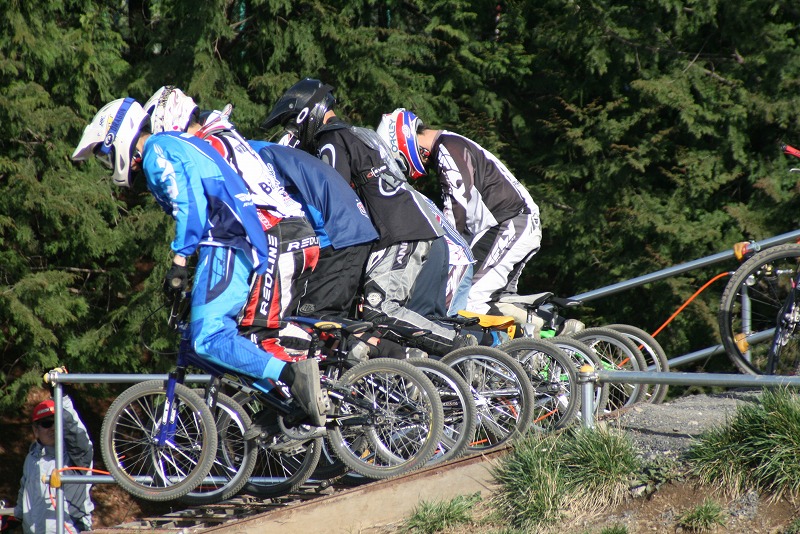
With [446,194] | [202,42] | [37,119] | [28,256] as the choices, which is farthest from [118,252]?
[446,194]

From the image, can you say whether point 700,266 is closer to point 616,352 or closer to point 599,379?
point 616,352

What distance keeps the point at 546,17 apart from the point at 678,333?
12.7ft

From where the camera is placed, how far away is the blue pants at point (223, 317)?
5.52 m

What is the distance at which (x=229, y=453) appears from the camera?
5.94m

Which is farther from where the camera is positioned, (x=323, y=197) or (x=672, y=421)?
(x=323, y=197)

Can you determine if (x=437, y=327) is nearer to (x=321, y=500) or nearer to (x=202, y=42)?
(x=321, y=500)

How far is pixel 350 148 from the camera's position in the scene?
6.67m

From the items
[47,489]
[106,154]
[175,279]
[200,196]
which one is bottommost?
[47,489]

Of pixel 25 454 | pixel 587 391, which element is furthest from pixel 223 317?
pixel 25 454

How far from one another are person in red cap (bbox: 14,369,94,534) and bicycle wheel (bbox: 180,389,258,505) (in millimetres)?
1762

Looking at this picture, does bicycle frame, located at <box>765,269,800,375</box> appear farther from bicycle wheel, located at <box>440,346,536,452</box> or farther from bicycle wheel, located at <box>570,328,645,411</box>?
bicycle wheel, located at <box>440,346,536,452</box>

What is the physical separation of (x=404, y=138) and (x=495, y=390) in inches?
87.5

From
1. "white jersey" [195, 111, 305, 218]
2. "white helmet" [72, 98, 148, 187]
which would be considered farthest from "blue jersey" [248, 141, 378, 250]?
"white helmet" [72, 98, 148, 187]

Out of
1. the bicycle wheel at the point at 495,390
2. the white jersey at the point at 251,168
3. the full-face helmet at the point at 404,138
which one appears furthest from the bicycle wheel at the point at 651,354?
the white jersey at the point at 251,168
